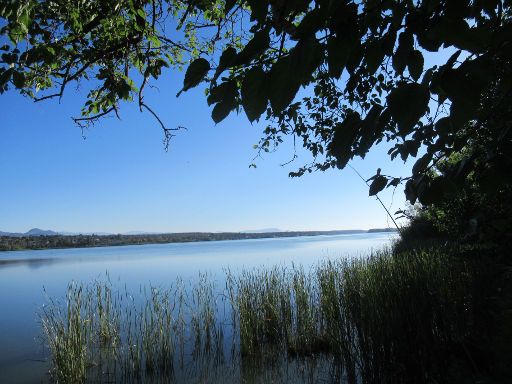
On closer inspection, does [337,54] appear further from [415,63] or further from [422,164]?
[422,164]

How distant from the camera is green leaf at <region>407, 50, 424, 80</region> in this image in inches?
32.7

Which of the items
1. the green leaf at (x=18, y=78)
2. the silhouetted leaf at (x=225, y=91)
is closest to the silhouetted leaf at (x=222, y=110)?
the silhouetted leaf at (x=225, y=91)

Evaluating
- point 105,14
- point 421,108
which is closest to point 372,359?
point 421,108

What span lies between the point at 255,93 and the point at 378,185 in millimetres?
747

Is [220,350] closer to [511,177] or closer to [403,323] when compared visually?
[403,323]

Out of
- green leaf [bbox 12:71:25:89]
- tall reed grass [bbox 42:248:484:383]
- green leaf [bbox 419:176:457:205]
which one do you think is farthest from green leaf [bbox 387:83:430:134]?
tall reed grass [bbox 42:248:484:383]

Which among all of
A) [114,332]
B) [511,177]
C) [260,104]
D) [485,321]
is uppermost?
[260,104]

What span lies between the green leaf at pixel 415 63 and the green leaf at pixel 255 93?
36 centimetres

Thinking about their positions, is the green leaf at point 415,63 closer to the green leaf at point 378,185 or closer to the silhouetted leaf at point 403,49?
the silhouetted leaf at point 403,49

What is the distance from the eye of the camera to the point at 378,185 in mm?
1298

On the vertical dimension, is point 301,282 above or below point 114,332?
above

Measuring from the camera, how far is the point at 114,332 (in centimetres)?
581

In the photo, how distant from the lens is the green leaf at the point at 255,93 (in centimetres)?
70

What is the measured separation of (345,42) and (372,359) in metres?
3.85
